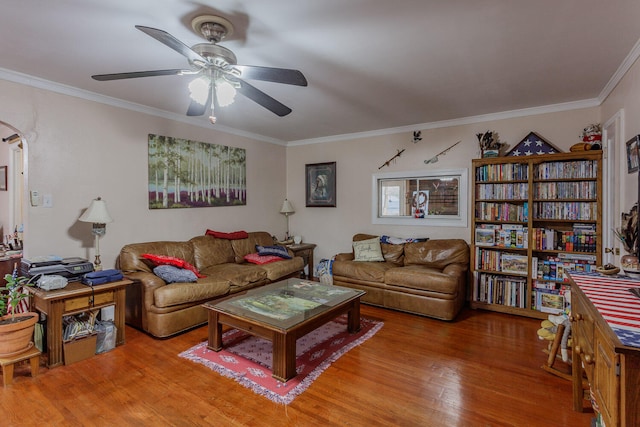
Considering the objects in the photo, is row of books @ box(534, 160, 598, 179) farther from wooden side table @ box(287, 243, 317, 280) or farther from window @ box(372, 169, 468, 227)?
wooden side table @ box(287, 243, 317, 280)

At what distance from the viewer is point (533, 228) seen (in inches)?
148

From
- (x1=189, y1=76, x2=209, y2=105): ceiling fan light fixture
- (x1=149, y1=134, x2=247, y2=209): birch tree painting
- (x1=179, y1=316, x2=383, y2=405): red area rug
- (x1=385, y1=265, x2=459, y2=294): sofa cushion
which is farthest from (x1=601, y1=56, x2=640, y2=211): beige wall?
(x1=149, y1=134, x2=247, y2=209): birch tree painting

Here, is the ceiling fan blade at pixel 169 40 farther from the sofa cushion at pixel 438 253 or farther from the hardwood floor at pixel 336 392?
the sofa cushion at pixel 438 253

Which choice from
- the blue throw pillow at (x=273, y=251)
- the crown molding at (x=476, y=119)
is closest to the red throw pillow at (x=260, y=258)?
the blue throw pillow at (x=273, y=251)

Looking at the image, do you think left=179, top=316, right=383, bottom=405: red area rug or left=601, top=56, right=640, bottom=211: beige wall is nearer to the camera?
left=179, top=316, right=383, bottom=405: red area rug

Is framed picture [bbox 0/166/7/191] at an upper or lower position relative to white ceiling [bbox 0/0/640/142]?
lower

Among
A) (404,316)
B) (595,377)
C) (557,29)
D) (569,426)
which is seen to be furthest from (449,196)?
(595,377)

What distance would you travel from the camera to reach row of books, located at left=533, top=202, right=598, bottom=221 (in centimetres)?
348

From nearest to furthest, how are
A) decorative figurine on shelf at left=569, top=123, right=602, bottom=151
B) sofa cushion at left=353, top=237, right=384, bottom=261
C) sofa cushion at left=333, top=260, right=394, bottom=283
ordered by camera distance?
decorative figurine on shelf at left=569, top=123, right=602, bottom=151, sofa cushion at left=333, top=260, right=394, bottom=283, sofa cushion at left=353, top=237, right=384, bottom=261

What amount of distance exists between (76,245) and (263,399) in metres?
2.61

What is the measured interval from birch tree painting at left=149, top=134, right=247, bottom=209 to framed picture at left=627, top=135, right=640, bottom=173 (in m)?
4.49

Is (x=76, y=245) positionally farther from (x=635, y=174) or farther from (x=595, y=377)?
(x=635, y=174)

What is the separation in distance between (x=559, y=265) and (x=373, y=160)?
277cm

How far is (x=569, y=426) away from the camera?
6.21 ft
